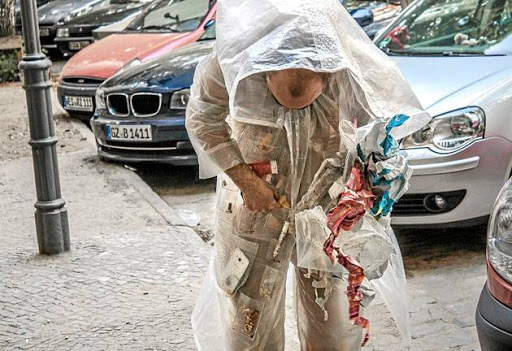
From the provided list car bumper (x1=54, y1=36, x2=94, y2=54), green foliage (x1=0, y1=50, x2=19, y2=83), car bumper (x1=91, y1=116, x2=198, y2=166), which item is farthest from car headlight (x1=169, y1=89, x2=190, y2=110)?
car bumper (x1=54, y1=36, x2=94, y2=54)

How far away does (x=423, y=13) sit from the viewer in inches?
246

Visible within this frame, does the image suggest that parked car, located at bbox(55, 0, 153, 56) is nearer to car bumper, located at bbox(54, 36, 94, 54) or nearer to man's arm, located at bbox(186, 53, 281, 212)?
car bumper, located at bbox(54, 36, 94, 54)

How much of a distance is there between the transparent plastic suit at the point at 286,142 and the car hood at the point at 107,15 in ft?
32.7

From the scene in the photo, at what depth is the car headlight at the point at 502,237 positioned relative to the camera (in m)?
2.82

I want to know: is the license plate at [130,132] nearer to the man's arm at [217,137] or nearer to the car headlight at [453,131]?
A: the car headlight at [453,131]

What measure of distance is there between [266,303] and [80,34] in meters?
11.2

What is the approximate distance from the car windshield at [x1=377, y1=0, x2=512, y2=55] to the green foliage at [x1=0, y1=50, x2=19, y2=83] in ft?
25.5

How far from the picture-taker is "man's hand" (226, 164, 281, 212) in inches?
113

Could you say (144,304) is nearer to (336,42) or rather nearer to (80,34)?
(336,42)

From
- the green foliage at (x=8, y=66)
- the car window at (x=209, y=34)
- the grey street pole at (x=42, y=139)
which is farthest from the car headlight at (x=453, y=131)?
the green foliage at (x=8, y=66)

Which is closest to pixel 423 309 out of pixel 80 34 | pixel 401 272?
pixel 401 272

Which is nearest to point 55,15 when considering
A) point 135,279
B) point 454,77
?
point 135,279

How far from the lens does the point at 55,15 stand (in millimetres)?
14242

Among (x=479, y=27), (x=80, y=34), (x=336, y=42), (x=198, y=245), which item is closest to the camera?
(x=336, y=42)
